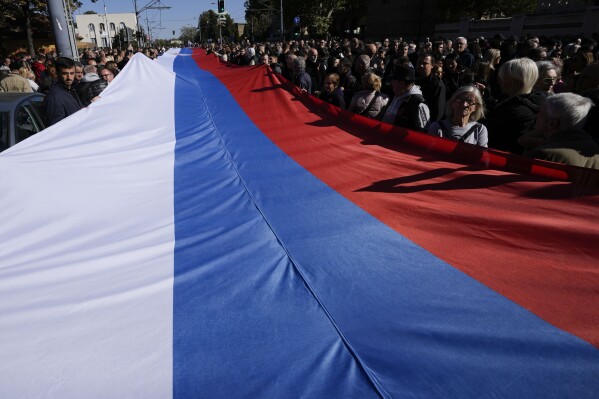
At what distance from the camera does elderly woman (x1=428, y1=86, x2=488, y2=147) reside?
294 centimetres

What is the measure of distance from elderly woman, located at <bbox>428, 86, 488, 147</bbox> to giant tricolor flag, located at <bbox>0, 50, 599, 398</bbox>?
30 centimetres

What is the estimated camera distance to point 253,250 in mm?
2188

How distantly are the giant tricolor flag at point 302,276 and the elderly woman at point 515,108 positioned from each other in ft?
2.15

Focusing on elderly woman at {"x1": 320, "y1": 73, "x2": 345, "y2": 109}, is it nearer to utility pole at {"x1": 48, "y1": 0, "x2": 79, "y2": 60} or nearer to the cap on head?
the cap on head

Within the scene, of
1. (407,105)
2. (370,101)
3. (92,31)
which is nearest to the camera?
(407,105)

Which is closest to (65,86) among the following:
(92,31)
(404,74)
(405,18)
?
(404,74)

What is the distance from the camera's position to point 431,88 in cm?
467

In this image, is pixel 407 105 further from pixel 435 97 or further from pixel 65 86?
pixel 65 86

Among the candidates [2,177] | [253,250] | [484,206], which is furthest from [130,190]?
[484,206]

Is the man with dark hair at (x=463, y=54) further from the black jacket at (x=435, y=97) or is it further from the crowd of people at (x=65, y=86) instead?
the crowd of people at (x=65, y=86)

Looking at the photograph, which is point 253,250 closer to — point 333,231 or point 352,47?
point 333,231

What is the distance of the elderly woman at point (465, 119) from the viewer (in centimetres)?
294

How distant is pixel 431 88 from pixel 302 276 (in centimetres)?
362

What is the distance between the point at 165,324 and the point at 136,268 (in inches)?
20.3
